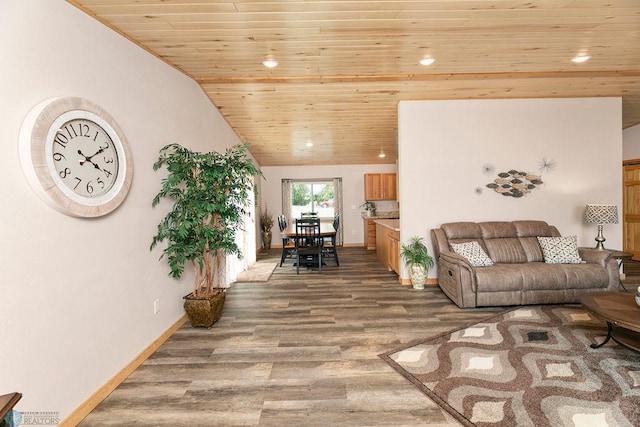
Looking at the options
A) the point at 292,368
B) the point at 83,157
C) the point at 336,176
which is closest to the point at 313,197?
the point at 336,176

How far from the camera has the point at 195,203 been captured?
2889 millimetres

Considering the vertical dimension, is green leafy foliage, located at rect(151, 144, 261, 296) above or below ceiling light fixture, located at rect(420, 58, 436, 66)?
below

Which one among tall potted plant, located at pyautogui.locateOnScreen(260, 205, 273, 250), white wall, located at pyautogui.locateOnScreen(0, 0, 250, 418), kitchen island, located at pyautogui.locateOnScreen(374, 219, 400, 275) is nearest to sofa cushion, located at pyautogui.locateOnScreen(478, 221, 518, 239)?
kitchen island, located at pyautogui.locateOnScreen(374, 219, 400, 275)

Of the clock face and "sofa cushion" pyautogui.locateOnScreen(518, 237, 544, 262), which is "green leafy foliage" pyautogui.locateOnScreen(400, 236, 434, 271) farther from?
the clock face

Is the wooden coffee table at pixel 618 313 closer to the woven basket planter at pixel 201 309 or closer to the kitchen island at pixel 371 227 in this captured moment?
the woven basket planter at pixel 201 309

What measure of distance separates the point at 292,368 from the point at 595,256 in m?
3.97

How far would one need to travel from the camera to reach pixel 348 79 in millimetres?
3807

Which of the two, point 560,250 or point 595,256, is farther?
point 560,250

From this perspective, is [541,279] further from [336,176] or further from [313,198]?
[313,198]

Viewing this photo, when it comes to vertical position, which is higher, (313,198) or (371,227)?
(313,198)

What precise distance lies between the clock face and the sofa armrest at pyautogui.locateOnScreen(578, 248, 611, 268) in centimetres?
524

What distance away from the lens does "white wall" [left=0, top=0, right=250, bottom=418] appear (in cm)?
156

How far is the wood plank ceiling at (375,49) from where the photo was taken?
2375 mm

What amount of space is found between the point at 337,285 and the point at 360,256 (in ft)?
7.75
